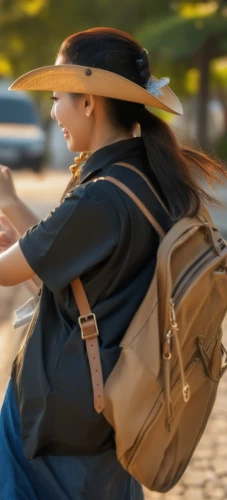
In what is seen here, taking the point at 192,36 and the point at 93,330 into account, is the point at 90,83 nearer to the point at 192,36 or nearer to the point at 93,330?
the point at 93,330

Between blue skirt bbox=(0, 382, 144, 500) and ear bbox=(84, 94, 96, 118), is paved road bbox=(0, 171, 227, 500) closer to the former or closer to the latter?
blue skirt bbox=(0, 382, 144, 500)

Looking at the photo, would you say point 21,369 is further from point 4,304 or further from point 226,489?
point 4,304

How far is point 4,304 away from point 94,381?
634cm

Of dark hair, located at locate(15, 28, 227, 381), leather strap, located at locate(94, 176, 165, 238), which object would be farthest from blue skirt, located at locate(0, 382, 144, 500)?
leather strap, located at locate(94, 176, 165, 238)

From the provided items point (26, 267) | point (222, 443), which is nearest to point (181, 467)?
point (26, 267)

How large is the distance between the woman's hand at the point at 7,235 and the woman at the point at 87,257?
0.35 metres

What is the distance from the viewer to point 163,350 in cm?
254

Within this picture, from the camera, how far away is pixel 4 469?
272cm

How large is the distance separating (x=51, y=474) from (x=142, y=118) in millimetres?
903

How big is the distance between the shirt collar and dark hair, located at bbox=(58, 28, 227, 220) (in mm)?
34

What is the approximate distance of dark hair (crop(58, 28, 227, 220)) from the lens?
2633 mm

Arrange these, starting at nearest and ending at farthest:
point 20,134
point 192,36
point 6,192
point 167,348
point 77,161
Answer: point 167,348 → point 6,192 → point 77,161 → point 192,36 → point 20,134

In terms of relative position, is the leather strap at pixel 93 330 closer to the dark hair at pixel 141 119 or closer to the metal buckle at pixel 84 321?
the metal buckle at pixel 84 321

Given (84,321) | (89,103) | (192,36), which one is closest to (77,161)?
(89,103)
